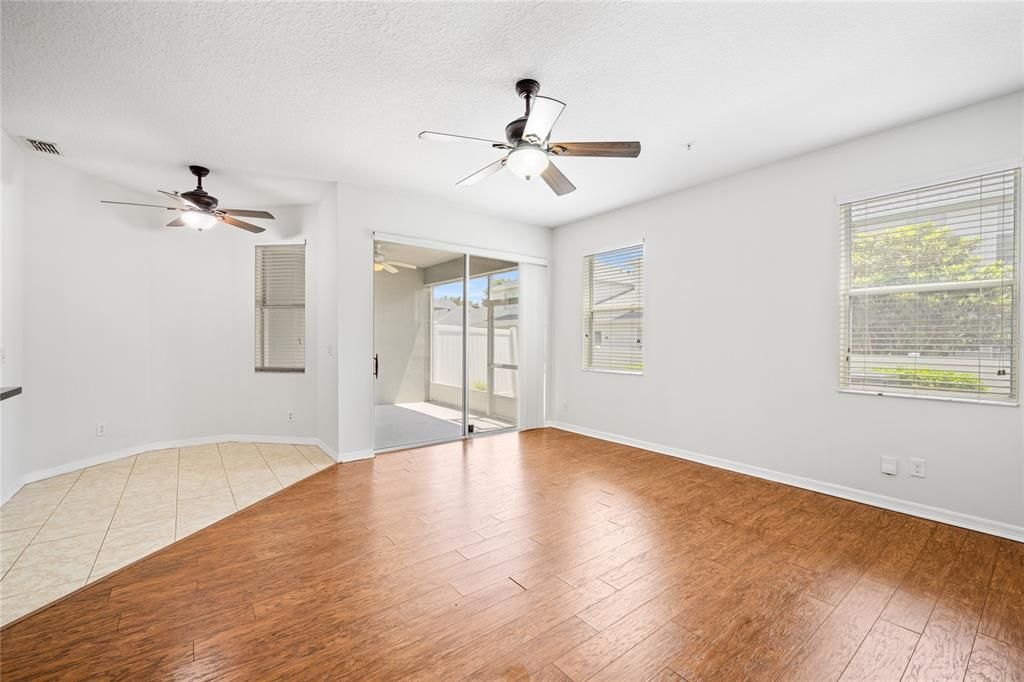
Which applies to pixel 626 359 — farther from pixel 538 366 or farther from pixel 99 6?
pixel 99 6

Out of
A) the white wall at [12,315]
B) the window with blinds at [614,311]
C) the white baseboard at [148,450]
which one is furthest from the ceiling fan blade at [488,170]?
the white wall at [12,315]

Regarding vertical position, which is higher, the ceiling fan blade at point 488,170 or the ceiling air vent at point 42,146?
the ceiling air vent at point 42,146

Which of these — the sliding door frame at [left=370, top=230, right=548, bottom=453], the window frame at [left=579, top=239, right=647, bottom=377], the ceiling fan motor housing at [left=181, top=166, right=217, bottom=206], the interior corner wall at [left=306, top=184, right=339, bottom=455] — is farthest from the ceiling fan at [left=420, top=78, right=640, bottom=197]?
the ceiling fan motor housing at [left=181, top=166, right=217, bottom=206]

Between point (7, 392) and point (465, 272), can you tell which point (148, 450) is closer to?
point (7, 392)

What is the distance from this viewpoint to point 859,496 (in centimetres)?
325

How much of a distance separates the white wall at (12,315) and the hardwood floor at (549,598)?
2018mm

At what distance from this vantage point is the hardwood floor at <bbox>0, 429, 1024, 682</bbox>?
1.65 metres

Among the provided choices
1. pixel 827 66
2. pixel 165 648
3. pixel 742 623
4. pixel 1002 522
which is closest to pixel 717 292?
pixel 827 66

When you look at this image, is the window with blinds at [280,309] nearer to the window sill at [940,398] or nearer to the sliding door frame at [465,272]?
the sliding door frame at [465,272]

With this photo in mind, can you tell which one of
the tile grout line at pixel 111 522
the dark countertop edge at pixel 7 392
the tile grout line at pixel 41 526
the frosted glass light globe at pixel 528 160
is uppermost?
the frosted glass light globe at pixel 528 160

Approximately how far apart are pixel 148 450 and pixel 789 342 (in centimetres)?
639

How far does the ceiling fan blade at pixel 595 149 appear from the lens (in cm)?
249

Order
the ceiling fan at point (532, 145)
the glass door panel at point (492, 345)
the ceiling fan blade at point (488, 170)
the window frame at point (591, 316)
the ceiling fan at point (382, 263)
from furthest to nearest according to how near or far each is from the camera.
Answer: the glass door panel at point (492, 345)
the window frame at point (591, 316)
the ceiling fan at point (382, 263)
the ceiling fan blade at point (488, 170)
the ceiling fan at point (532, 145)

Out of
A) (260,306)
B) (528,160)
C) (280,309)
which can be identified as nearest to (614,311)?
(528,160)
